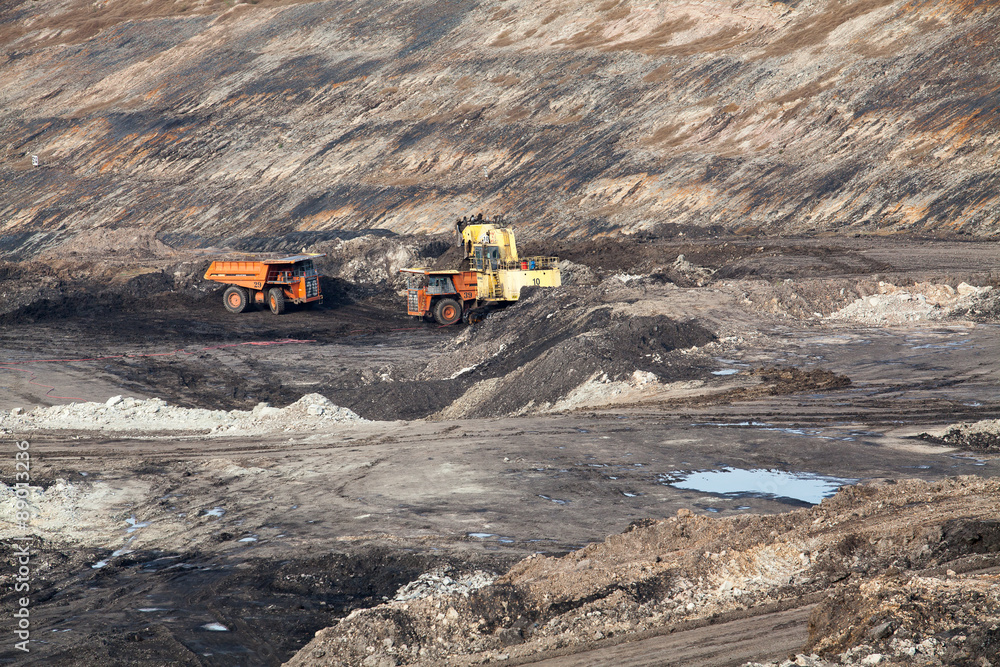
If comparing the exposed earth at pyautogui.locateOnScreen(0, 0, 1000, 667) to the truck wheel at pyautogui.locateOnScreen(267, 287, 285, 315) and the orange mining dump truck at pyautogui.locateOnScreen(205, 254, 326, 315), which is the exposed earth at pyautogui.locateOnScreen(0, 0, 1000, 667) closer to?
the truck wheel at pyautogui.locateOnScreen(267, 287, 285, 315)

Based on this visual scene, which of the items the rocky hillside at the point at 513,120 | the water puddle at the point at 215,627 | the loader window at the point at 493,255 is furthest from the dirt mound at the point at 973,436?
the rocky hillside at the point at 513,120

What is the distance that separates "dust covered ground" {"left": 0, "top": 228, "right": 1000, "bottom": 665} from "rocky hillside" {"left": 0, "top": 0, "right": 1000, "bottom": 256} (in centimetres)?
865

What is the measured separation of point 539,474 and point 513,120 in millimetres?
32752

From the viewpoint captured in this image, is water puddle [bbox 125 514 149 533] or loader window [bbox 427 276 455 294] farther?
loader window [bbox 427 276 455 294]

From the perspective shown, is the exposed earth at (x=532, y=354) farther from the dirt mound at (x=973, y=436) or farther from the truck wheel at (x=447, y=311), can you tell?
the truck wheel at (x=447, y=311)

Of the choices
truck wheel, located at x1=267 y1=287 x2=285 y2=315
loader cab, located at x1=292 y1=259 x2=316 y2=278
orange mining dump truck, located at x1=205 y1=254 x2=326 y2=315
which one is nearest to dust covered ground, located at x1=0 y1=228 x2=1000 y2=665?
truck wheel, located at x1=267 y1=287 x2=285 y2=315

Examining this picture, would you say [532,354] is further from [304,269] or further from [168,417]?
[304,269]

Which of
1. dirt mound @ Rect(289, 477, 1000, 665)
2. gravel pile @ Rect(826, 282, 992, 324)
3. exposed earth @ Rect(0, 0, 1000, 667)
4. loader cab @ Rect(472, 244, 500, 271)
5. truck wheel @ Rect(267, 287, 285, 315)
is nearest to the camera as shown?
dirt mound @ Rect(289, 477, 1000, 665)

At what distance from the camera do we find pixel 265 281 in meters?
24.2

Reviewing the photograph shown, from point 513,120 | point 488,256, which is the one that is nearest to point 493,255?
point 488,256

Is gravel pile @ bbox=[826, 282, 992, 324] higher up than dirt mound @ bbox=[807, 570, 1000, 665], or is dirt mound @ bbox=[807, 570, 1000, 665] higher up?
gravel pile @ bbox=[826, 282, 992, 324]

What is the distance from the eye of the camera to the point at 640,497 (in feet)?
30.4

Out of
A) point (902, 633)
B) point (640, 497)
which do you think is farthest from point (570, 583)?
point (640, 497)

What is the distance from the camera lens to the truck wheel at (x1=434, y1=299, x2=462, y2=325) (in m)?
23.5
